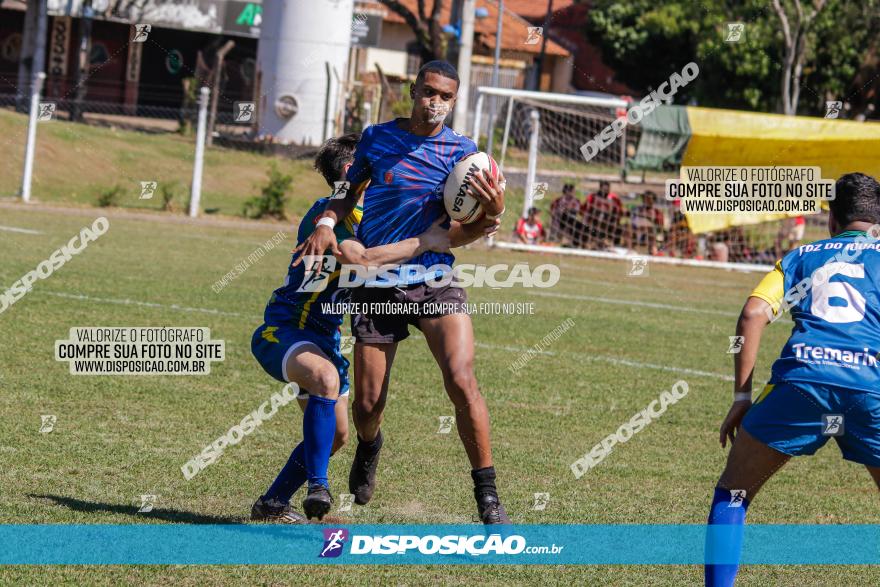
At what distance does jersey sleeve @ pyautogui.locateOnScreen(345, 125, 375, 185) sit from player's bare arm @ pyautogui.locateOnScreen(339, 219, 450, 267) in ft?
Result: 1.05

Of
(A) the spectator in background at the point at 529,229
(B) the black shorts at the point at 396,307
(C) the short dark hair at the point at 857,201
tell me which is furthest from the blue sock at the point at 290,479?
(A) the spectator in background at the point at 529,229

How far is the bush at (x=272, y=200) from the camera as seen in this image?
23750 mm

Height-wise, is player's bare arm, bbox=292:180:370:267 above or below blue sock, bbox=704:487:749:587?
above

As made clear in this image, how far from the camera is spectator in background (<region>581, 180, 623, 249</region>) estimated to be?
22688 millimetres

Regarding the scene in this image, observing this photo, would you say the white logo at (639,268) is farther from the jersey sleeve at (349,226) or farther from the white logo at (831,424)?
the white logo at (831,424)

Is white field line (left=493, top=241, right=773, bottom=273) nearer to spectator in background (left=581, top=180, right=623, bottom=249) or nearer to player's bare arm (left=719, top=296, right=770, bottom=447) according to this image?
spectator in background (left=581, top=180, right=623, bottom=249)

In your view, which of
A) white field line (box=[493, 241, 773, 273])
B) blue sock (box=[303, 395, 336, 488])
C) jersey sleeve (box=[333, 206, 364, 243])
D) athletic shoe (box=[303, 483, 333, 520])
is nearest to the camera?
athletic shoe (box=[303, 483, 333, 520])

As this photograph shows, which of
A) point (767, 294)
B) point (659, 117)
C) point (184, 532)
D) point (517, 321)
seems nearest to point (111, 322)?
point (517, 321)

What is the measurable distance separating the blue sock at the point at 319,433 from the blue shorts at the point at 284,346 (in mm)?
254

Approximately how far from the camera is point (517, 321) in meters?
13.6

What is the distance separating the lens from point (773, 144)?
22406 millimetres

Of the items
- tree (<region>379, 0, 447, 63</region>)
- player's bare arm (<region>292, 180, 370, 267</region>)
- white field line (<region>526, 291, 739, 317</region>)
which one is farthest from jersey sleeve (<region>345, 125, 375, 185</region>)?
tree (<region>379, 0, 447, 63</region>)

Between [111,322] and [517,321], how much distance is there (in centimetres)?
462

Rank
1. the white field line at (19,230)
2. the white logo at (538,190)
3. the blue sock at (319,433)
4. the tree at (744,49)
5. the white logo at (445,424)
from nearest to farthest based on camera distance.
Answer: the blue sock at (319,433) → the white logo at (445,424) → the white field line at (19,230) → the white logo at (538,190) → the tree at (744,49)
